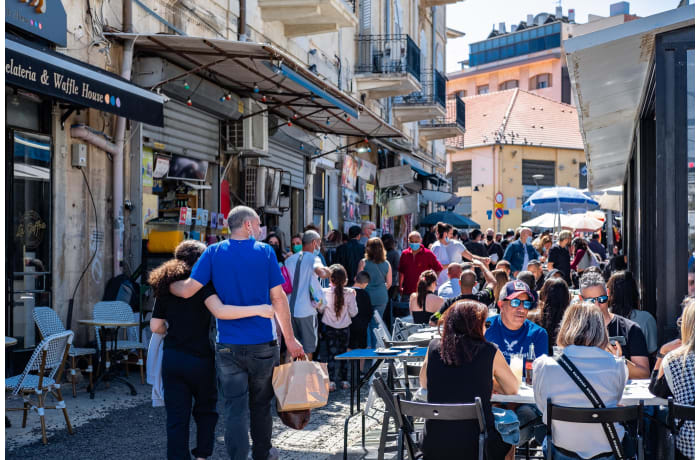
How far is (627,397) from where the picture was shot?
4.88 metres

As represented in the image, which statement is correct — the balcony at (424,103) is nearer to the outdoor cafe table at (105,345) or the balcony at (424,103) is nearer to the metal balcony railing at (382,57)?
the metal balcony railing at (382,57)

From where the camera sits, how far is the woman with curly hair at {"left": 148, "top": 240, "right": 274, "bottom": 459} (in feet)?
17.9

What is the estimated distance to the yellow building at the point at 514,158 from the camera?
4556 centimetres

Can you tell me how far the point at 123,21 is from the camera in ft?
32.9

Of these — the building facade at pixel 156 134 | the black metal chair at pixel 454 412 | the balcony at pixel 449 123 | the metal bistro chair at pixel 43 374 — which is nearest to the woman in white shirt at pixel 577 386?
the black metal chair at pixel 454 412

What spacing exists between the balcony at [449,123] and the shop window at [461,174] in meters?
17.6

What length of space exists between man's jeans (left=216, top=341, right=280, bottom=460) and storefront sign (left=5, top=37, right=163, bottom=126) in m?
3.32

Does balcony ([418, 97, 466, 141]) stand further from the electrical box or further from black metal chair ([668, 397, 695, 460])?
black metal chair ([668, 397, 695, 460])

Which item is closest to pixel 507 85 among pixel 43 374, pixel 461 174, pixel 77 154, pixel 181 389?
pixel 461 174

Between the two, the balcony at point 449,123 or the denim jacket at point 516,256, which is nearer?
the denim jacket at point 516,256

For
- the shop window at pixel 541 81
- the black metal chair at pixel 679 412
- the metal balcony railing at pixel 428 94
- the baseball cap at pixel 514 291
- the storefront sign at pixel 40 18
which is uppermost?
the shop window at pixel 541 81

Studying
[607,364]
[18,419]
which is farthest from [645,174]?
[18,419]

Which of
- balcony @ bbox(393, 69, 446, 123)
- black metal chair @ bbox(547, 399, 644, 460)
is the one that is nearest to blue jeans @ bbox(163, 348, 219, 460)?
black metal chair @ bbox(547, 399, 644, 460)

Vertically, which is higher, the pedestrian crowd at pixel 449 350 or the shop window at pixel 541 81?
the shop window at pixel 541 81
